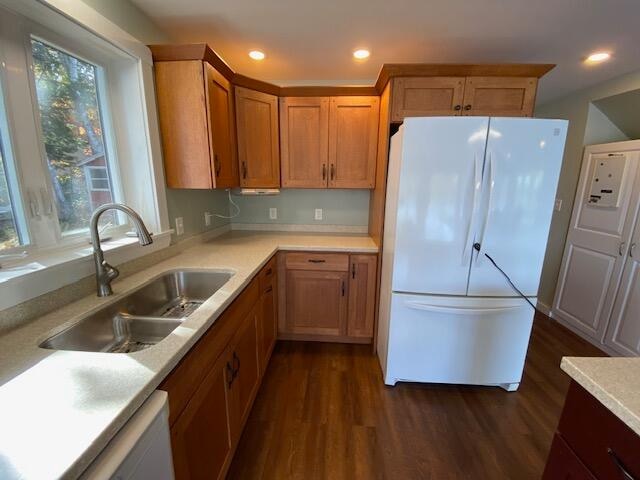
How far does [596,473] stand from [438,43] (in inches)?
87.0

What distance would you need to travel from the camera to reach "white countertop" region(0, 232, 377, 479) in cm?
48

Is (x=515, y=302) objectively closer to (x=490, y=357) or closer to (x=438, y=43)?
(x=490, y=357)

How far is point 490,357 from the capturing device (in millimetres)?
1815

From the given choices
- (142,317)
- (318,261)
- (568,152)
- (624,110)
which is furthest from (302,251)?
(624,110)

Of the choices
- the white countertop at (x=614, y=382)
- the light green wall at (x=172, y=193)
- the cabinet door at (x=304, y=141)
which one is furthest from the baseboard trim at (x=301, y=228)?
the white countertop at (x=614, y=382)

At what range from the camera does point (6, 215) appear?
1.03 metres

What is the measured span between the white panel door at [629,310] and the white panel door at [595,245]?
4 cm

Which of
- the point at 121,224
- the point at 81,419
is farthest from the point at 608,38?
the point at 121,224

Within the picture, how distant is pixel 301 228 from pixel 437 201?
1.43 meters

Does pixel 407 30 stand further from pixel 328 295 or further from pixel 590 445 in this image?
pixel 590 445

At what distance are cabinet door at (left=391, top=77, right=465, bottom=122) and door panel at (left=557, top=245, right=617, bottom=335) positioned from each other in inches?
77.1

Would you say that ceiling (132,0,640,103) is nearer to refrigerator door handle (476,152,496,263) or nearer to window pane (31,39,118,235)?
window pane (31,39,118,235)

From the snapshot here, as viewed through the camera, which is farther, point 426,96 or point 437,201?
point 426,96

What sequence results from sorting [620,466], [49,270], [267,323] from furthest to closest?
[267,323]
[49,270]
[620,466]
